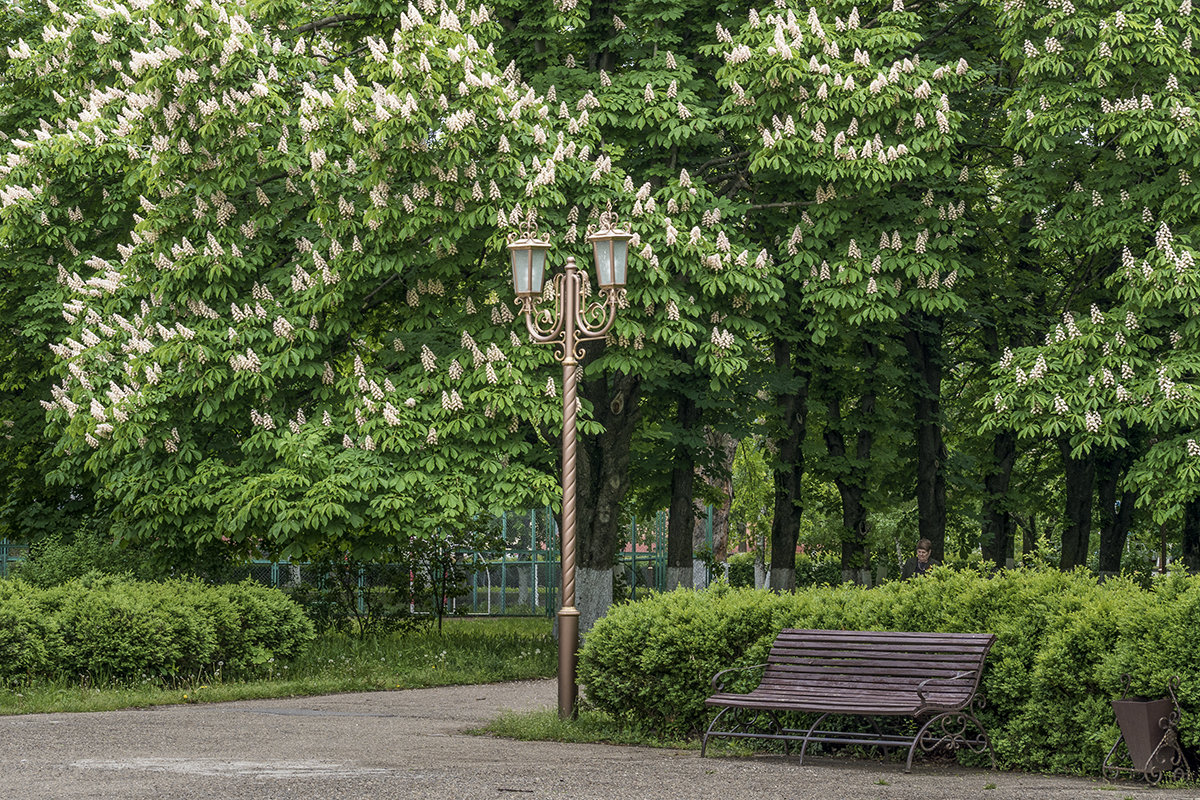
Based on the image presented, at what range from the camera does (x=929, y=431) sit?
75.8 feet

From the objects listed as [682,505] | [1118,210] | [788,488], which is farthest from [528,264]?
[788,488]

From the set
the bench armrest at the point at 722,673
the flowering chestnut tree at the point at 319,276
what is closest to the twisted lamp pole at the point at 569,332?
the bench armrest at the point at 722,673

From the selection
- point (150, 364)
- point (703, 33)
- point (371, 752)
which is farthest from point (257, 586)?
point (703, 33)

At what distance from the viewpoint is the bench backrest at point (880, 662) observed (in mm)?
9531

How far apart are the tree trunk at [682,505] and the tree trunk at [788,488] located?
2036mm

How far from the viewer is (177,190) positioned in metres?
16.6

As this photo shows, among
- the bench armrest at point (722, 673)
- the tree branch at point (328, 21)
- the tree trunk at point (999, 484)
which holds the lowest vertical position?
the bench armrest at point (722, 673)

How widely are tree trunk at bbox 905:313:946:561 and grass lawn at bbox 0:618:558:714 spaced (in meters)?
6.58

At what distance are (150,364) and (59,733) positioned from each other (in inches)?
217

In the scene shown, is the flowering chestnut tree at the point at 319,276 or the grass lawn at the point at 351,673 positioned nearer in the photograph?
the grass lawn at the point at 351,673

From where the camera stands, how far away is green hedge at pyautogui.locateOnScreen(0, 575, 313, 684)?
14.2m

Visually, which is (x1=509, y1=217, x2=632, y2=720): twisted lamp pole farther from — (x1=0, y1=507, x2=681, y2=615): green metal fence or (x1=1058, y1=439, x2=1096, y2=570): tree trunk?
(x1=0, y1=507, x2=681, y2=615): green metal fence

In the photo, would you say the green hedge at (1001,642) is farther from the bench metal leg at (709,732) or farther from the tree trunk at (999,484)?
the tree trunk at (999,484)

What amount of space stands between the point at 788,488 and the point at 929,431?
2534 mm
